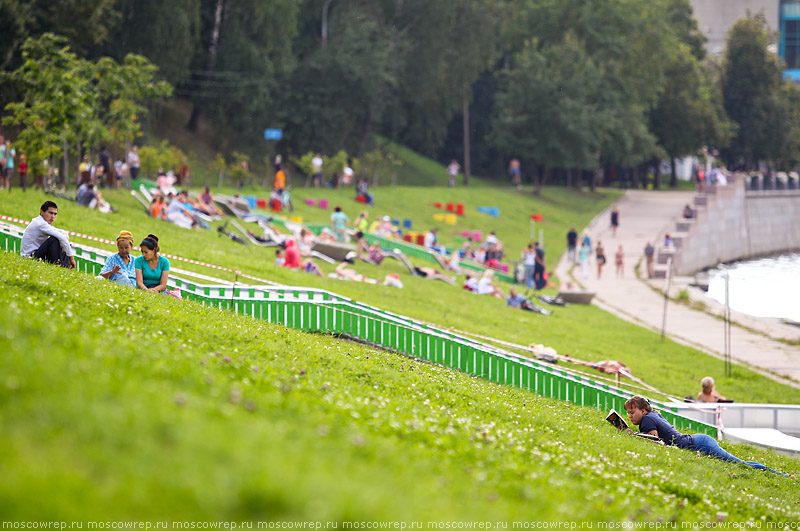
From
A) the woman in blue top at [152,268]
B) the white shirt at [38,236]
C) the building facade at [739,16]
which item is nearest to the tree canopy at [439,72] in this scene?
the white shirt at [38,236]

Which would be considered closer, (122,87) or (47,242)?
(47,242)

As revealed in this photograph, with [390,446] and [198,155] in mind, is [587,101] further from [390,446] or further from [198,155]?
[390,446]

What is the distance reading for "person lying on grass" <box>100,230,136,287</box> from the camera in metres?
11.9

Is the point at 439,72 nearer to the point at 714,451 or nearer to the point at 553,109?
the point at 553,109

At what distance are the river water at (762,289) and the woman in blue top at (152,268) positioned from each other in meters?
14.2

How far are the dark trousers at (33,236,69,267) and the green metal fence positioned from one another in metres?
1.24

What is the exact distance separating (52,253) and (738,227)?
181ft

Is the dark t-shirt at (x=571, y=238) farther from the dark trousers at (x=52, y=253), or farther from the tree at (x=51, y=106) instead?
the dark trousers at (x=52, y=253)

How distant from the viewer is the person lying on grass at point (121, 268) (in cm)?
1188

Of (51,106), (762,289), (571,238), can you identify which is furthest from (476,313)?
(571,238)

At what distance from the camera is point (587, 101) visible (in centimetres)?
6147

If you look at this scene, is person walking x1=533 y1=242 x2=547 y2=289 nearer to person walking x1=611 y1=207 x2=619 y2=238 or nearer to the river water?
the river water

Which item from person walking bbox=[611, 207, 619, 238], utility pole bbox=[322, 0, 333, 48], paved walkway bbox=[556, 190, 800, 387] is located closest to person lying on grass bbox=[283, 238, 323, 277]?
paved walkway bbox=[556, 190, 800, 387]

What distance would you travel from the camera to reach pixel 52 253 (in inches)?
477
